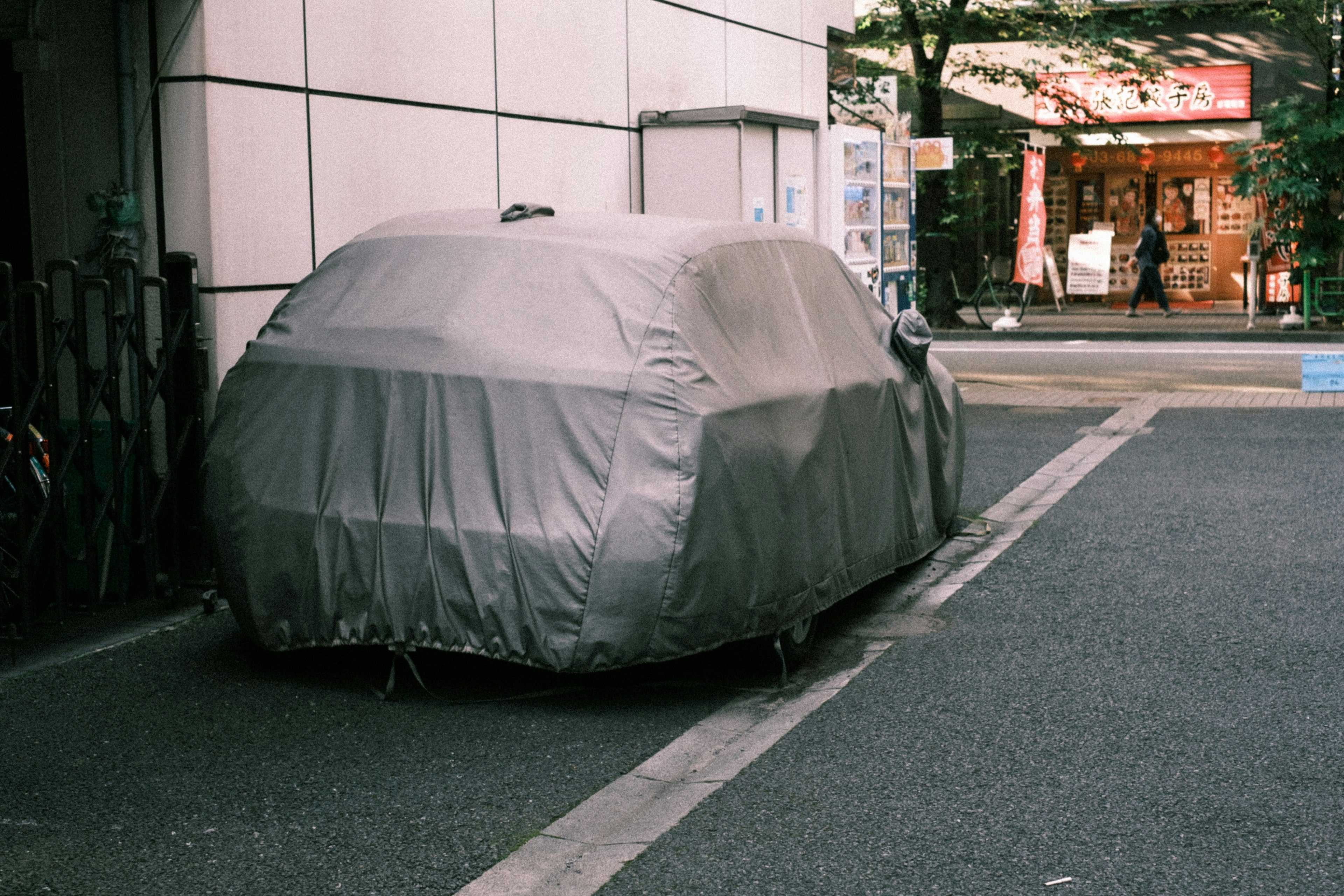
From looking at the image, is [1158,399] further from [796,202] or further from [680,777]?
[680,777]

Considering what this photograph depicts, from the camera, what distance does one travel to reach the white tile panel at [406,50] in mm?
7984

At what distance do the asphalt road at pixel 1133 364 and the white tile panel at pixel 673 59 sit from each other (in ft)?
17.9

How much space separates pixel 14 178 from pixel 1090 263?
2101cm

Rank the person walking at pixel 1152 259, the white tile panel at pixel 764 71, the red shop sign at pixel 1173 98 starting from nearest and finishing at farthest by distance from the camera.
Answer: the white tile panel at pixel 764 71 → the person walking at pixel 1152 259 → the red shop sign at pixel 1173 98

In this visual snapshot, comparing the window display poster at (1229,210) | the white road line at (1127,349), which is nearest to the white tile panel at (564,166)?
the white road line at (1127,349)

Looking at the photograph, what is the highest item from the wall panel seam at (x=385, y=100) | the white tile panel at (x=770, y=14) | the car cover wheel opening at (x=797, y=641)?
the white tile panel at (x=770, y=14)

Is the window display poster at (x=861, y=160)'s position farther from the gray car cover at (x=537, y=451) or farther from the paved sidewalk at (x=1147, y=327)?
the paved sidewalk at (x=1147, y=327)

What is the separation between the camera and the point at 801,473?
5.45 meters

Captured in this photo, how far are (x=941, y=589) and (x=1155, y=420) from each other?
659 cm

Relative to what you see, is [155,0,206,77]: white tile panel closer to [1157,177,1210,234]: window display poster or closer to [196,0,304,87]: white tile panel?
[196,0,304,87]: white tile panel

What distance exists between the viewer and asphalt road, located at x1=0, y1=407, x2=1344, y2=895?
3.90 meters

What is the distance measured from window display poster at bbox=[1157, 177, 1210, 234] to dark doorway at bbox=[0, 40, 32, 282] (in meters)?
24.7

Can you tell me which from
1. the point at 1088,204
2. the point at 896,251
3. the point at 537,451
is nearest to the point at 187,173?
the point at 537,451

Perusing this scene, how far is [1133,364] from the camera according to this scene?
18.3 m
